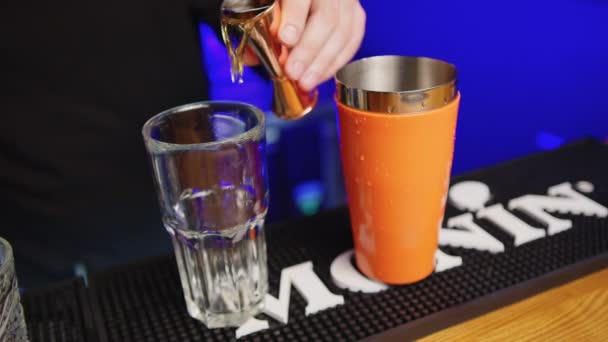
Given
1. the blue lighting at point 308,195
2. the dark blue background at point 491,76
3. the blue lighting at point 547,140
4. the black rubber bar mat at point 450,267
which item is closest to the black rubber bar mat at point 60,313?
the black rubber bar mat at point 450,267

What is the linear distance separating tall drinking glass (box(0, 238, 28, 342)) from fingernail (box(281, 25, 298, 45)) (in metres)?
0.34

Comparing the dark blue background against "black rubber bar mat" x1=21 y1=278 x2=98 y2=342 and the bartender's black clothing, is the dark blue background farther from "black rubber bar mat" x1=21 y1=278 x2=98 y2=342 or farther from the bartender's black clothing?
"black rubber bar mat" x1=21 y1=278 x2=98 y2=342

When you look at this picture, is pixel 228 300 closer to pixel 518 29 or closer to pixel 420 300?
pixel 420 300

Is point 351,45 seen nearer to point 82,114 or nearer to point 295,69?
point 295,69

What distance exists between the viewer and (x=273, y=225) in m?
0.80

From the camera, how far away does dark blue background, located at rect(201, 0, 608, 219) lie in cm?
114

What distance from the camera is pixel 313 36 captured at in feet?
2.32

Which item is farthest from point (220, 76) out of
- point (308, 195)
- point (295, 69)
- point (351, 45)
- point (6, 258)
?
point (6, 258)

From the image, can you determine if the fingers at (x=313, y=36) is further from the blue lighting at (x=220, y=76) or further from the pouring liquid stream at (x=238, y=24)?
the blue lighting at (x=220, y=76)

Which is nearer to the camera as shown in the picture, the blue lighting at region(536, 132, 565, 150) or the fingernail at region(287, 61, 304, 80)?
the fingernail at region(287, 61, 304, 80)

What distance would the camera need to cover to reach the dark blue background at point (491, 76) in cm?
114

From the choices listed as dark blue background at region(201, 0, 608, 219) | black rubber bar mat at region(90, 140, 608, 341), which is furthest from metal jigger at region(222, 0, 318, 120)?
dark blue background at region(201, 0, 608, 219)

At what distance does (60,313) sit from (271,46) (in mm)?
376

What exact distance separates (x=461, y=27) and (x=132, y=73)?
2.79 ft
